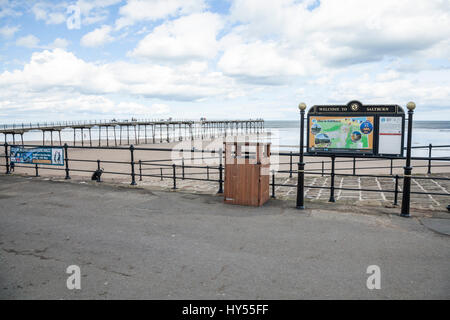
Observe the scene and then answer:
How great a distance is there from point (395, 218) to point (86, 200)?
738 cm

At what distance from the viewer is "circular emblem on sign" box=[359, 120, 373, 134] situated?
326 inches

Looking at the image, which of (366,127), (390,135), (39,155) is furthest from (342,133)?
(39,155)

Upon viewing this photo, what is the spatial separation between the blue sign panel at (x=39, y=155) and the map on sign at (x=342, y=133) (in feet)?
28.7

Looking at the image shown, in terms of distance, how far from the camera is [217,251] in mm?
5062

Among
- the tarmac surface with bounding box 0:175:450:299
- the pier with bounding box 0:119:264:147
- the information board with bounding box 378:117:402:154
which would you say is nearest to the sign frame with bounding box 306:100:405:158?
the information board with bounding box 378:117:402:154

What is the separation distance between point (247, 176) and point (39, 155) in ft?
28.7

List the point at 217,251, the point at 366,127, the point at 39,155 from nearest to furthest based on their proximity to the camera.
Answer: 1. the point at 217,251
2. the point at 366,127
3. the point at 39,155

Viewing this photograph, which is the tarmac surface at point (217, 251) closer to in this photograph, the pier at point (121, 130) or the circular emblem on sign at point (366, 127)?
the circular emblem on sign at point (366, 127)

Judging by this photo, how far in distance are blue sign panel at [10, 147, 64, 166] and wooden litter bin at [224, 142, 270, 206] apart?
6.95m

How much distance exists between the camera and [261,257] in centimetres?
483

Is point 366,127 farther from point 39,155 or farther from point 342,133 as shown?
point 39,155

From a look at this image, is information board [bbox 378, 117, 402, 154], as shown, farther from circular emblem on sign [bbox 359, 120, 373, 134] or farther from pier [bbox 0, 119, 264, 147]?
pier [bbox 0, 119, 264, 147]
